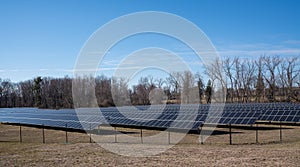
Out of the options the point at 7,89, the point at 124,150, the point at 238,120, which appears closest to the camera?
the point at 124,150

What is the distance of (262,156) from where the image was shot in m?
14.0

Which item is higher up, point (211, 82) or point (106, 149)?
point (211, 82)

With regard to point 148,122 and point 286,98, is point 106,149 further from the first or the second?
point 286,98

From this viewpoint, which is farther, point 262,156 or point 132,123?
point 132,123

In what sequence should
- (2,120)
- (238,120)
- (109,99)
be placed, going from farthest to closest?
(109,99), (2,120), (238,120)

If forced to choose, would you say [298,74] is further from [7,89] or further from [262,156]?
[7,89]

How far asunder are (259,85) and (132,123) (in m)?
51.5

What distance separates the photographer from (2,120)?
153 feet

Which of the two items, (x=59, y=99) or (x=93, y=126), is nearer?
(x=93, y=126)

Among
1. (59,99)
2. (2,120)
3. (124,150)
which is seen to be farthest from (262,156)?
(59,99)

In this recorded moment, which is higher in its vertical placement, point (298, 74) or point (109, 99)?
point (298, 74)

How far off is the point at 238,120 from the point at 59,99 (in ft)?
237

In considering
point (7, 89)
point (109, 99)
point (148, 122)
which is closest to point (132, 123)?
point (148, 122)

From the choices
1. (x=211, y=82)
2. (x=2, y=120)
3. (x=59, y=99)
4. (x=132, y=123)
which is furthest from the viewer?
(x=59, y=99)
